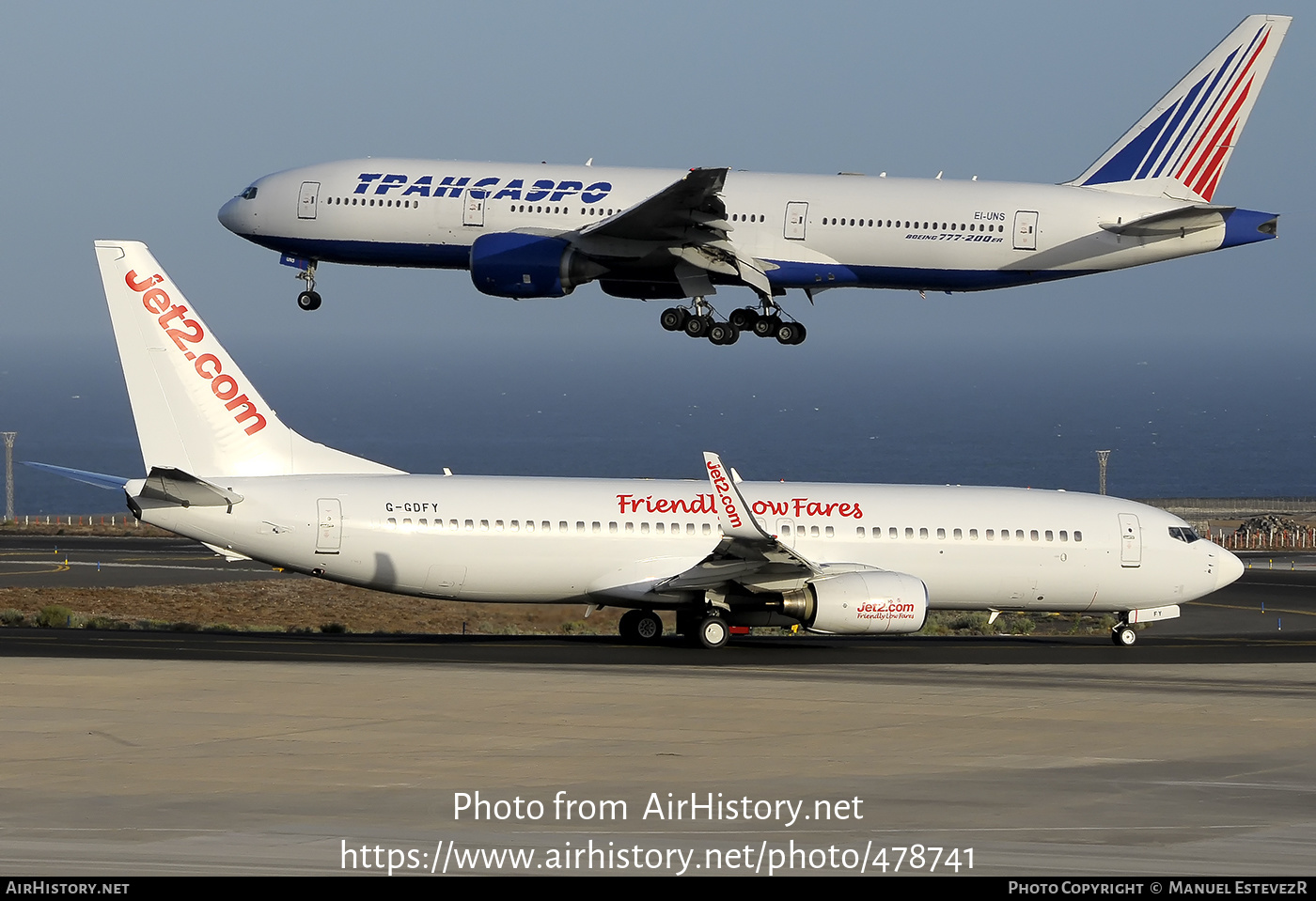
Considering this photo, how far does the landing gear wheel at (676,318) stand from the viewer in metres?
42.1

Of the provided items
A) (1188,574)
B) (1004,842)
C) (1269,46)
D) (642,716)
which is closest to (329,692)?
(642,716)

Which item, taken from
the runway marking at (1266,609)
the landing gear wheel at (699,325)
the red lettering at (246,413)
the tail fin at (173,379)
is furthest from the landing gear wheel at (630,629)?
the runway marking at (1266,609)

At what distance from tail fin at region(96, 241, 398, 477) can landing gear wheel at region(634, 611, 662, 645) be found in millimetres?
7076

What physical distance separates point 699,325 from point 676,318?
57 centimetres

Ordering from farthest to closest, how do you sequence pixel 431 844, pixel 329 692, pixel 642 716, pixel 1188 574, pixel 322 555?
pixel 1188 574, pixel 322 555, pixel 329 692, pixel 642 716, pixel 431 844

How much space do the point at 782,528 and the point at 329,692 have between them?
13765mm

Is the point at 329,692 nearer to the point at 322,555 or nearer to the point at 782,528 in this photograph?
the point at 322,555

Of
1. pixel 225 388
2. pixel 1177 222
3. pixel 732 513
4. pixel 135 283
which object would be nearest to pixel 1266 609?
pixel 1177 222

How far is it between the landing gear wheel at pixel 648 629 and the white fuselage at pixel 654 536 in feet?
5.08

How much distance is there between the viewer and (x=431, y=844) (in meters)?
21.1

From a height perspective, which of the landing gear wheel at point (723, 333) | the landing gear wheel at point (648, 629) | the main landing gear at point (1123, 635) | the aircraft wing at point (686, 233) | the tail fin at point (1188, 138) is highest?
the tail fin at point (1188, 138)

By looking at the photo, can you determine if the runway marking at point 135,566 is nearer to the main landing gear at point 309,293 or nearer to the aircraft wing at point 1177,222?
the main landing gear at point 309,293

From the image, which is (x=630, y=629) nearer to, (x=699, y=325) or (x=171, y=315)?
(x=699, y=325)

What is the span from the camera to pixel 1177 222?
133ft
